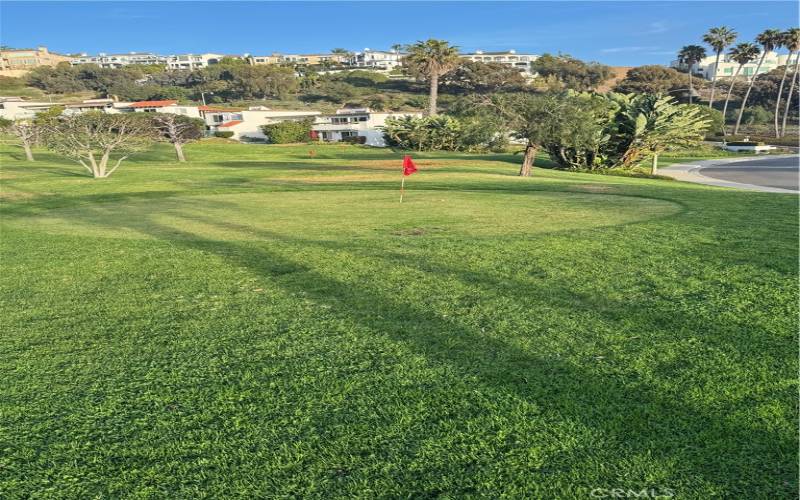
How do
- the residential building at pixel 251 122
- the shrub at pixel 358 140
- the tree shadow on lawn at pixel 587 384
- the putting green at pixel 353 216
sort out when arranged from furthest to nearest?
the residential building at pixel 251 122 → the shrub at pixel 358 140 → the putting green at pixel 353 216 → the tree shadow on lawn at pixel 587 384

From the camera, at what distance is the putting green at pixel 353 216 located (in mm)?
9891

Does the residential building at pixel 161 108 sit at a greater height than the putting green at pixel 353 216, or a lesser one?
greater

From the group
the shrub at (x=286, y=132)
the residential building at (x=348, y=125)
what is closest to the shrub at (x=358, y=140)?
the residential building at (x=348, y=125)

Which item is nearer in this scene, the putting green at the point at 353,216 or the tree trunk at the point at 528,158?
the putting green at the point at 353,216

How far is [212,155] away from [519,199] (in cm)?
4391

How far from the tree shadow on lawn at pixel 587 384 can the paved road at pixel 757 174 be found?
30.5m

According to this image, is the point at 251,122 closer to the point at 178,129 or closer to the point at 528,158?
the point at 178,129

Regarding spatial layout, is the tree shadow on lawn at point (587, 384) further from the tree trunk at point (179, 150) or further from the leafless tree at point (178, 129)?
the tree trunk at point (179, 150)

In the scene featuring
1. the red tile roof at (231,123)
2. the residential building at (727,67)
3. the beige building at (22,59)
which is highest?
the beige building at (22,59)

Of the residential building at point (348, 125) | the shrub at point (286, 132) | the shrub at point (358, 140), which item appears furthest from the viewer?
the residential building at point (348, 125)

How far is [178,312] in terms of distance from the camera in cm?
552

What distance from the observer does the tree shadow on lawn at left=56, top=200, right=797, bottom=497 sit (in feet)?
9.15

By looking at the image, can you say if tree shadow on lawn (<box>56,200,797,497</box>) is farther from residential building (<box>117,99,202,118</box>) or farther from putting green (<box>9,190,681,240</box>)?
residential building (<box>117,99,202,118</box>)

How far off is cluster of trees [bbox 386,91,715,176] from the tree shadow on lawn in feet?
79.4
